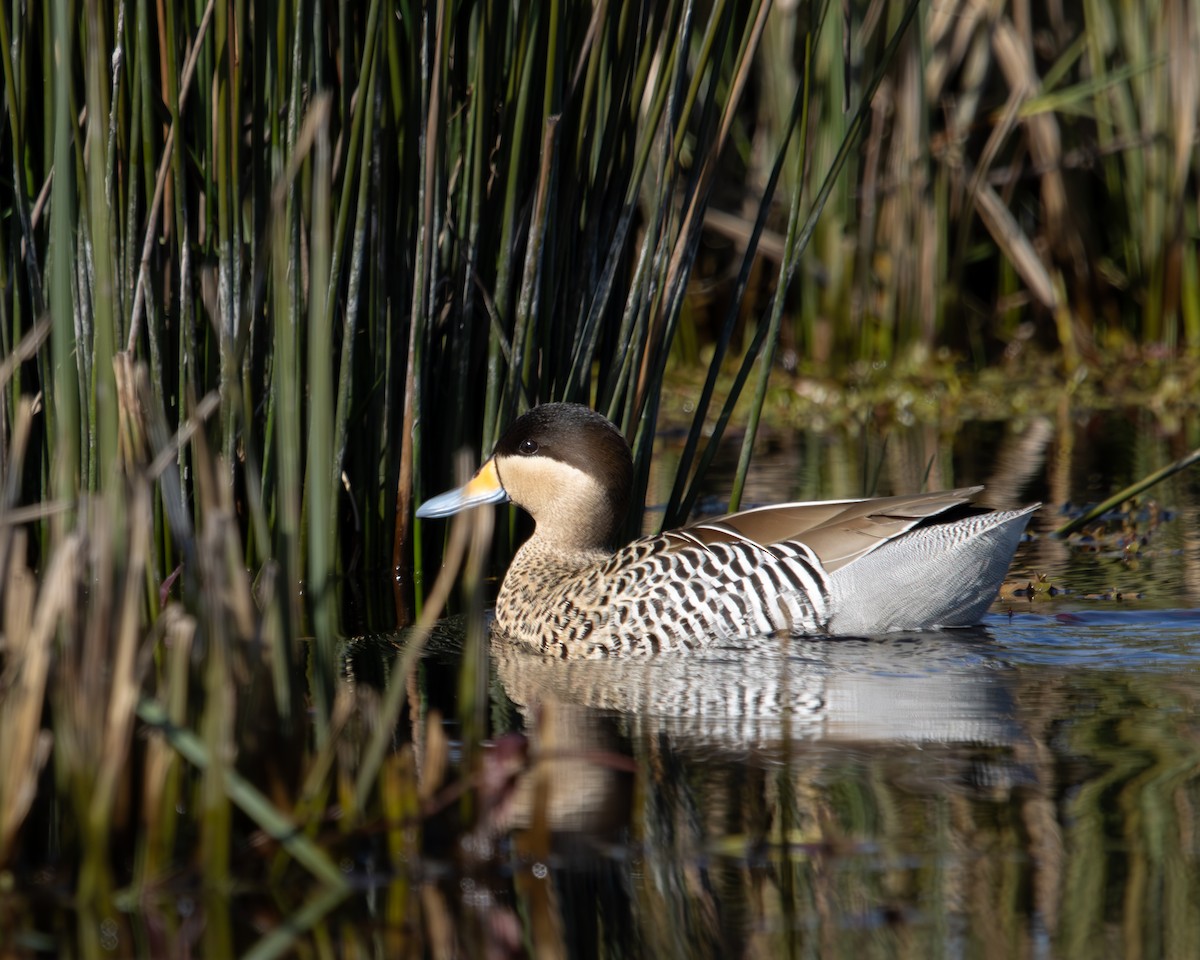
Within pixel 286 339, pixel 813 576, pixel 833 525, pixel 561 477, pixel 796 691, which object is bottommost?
pixel 796 691

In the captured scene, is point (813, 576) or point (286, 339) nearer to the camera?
point (286, 339)

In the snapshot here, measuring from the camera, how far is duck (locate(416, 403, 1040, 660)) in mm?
5809

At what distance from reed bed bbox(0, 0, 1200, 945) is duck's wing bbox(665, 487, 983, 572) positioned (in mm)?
311

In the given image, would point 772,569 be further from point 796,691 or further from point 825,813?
point 825,813

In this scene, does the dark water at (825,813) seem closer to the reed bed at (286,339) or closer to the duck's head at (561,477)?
the reed bed at (286,339)

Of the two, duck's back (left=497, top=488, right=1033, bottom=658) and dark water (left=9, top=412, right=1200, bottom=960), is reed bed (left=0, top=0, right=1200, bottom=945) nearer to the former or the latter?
dark water (left=9, top=412, right=1200, bottom=960)

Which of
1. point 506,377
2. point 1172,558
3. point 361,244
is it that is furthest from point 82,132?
point 1172,558

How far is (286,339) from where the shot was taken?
3.72 meters

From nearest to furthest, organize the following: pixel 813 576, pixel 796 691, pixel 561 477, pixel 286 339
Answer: pixel 286 339 → pixel 796 691 → pixel 813 576 → pixel 561 477

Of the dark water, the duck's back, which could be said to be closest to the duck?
the duck's back

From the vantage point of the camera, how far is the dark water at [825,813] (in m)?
3.34

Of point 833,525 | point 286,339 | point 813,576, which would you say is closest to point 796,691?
point 813,576

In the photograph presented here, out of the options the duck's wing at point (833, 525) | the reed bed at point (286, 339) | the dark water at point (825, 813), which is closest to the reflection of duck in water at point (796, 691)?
the dark water at point (825, 813)

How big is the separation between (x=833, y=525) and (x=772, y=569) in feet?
0.80
